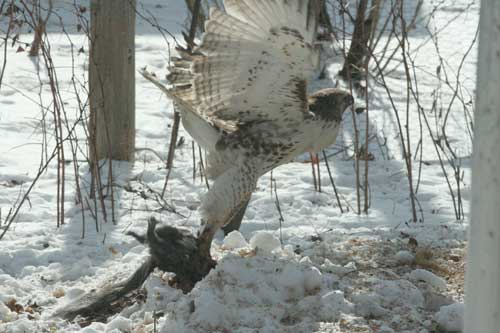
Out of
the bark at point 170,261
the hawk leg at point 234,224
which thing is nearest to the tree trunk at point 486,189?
the bark at point 170,261

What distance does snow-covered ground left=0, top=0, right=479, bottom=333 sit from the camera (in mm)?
3504

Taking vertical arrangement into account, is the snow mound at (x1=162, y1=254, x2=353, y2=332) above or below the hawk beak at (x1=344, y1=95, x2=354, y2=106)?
below

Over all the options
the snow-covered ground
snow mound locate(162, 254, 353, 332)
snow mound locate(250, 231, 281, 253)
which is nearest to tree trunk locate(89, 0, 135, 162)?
the snow-covered ground

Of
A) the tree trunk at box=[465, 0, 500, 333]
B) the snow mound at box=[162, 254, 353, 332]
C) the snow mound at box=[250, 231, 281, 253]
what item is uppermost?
the tree trunk at box=[465, 0, 500, 333]

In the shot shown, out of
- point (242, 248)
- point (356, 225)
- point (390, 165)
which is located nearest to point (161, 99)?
point (390, 165)

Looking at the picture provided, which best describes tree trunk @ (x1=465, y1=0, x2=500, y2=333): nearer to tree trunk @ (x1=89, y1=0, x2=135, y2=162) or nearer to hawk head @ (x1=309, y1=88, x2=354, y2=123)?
hawk head @ (x1=309, y1=88, x2=354, y2=123)

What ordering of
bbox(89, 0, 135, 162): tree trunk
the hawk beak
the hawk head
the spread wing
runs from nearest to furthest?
1. the spread wing
2. the hawk head
3. the hawk beak
4. bbox(89, 0, 135, 162): tree trunk

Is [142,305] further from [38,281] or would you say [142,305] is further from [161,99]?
[161,99]

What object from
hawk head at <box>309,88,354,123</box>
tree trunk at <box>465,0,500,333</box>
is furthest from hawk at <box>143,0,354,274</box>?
tree trunk at <box>465,0,500,333</box>

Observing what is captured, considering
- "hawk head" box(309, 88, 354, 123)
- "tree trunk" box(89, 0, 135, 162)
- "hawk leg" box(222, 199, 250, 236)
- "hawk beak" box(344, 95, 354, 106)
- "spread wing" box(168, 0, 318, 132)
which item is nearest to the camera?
"spread wing" box(168, 0, 318, 132)

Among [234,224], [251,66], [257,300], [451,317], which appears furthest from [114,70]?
[451,317]

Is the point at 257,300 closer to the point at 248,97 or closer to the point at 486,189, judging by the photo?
the point at 248,97

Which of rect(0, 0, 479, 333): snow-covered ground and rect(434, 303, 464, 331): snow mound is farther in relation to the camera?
rect(0, 0, 479, 333): snow-covered ground

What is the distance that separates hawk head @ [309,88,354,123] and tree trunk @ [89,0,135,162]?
1.90m
